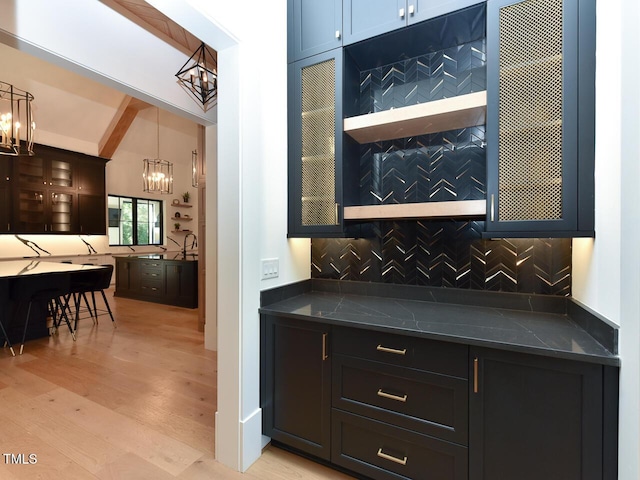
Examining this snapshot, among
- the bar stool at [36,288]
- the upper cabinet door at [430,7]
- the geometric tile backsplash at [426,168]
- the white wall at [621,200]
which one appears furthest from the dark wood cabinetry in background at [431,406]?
the bar stool at [36,288]

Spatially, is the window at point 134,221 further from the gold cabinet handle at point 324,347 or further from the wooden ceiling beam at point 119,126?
the gold cabinet handle at point 324,347

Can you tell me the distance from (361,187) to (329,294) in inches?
32.1

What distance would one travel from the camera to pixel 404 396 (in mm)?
1443

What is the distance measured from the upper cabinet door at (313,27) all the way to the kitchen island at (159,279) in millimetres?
4252

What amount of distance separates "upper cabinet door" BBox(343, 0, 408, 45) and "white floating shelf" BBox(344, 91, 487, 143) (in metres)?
0.46

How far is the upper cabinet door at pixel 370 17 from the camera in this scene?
170 centimetres

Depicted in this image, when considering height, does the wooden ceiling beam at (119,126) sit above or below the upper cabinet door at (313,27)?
above

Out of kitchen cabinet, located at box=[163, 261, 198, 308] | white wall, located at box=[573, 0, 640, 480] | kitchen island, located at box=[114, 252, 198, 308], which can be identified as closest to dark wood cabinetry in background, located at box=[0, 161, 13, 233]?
kitchen island, located at box=[114, 252, 198, 308]

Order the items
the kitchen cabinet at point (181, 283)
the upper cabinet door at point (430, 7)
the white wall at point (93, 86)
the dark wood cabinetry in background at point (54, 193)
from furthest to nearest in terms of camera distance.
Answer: the dark wood cabinetry in background at point (54, 193) < the kitchen cabinet at point (181, 283) < the white wall at point (93, 86) < the upper cabinet door at point (430, 7)

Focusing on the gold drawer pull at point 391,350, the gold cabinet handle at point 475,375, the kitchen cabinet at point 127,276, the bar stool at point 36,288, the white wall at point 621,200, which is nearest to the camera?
the white wall at point 621,200

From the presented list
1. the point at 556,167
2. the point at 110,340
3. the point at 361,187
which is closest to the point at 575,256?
the point at 556,167

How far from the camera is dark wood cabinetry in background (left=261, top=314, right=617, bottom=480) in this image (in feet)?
3.78

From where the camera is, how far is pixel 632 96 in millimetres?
1021

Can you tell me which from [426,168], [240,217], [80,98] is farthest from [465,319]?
[80,98]
